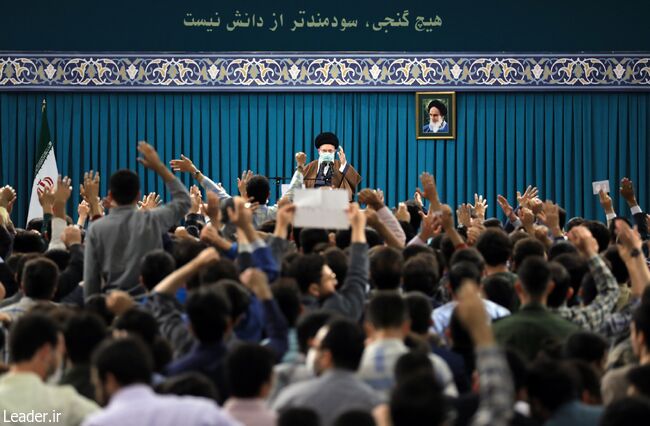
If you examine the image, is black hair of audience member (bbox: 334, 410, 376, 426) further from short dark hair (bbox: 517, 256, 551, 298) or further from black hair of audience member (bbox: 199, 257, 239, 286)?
black hair of audience member (bbox: 199, 257, 239, 286)

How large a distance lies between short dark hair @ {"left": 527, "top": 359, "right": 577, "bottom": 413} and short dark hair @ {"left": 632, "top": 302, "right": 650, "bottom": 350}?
0.69 m

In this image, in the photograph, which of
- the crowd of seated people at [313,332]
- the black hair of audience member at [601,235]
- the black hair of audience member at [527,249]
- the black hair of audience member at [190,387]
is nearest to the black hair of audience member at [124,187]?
the crowd of seated people at [313,332]

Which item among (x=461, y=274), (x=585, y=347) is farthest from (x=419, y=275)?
(x=585, y=347)

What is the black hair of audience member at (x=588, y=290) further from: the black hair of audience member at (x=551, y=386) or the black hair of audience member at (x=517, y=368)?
the black hair of audience member at (x=551, y=386)

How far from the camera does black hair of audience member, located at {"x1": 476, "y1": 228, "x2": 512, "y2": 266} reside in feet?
21.4

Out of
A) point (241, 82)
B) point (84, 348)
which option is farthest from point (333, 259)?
point (241, 82)

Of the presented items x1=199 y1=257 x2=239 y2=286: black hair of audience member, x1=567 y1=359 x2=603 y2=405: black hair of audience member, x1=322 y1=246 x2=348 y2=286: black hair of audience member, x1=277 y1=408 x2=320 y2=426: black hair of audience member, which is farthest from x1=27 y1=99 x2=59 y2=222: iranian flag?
x1=277 y1=408 x2=320 y2=426: black hair of audience member

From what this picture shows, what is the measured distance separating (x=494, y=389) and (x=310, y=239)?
376cm

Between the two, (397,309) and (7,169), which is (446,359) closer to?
(397,309)

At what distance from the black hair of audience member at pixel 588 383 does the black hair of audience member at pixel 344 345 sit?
75 cm

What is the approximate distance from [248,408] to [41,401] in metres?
0.74

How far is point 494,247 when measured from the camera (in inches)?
257

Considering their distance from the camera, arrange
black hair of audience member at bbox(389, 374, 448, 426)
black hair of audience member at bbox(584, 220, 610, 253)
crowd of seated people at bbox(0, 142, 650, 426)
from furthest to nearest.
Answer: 1. black hair of audience member at bbox(584, 220, 610, 253)
2. crowd of seated people at bbox(0, 142, 650, 426)
3. black hair of audience member at bbox(389, 374, 448, 426)

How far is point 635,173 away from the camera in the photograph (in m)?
→ 16.2
